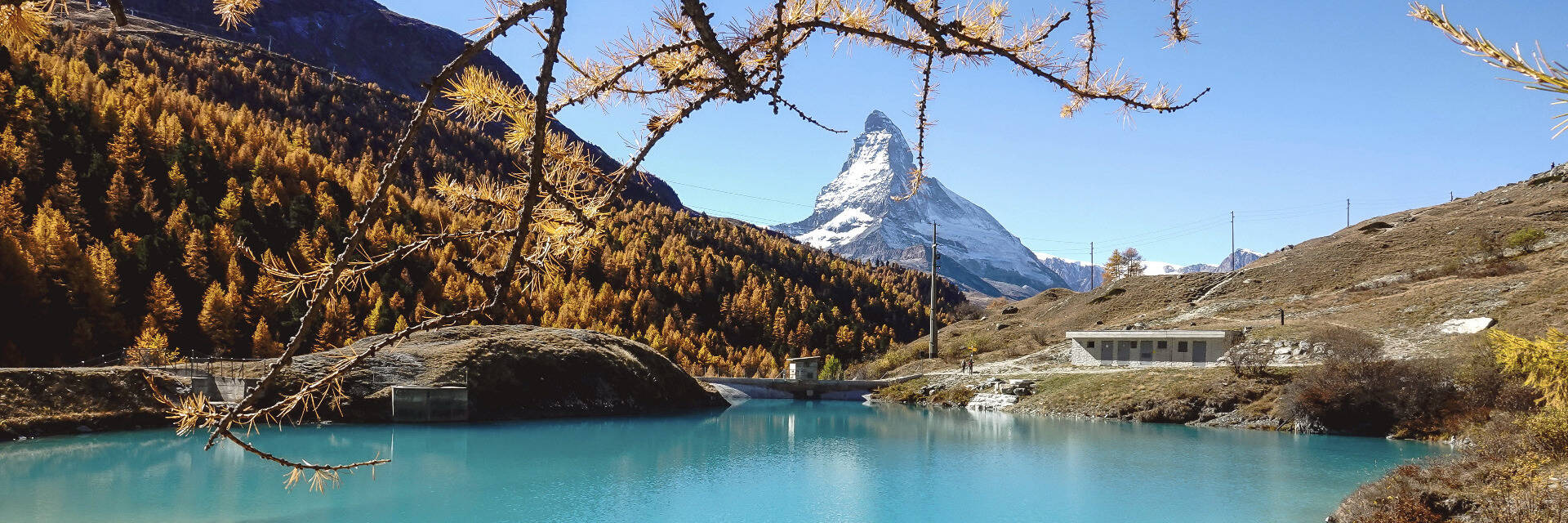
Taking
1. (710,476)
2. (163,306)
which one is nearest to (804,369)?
(710,476)

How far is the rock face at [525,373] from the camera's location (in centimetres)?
3459

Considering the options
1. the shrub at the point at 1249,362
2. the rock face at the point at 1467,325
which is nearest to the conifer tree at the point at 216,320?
the shrub at the point at 1249,362

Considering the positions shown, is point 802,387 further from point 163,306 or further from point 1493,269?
point 163,306

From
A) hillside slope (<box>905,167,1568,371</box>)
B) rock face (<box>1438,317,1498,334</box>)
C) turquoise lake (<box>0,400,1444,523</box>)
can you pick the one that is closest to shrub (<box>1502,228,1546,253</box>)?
hillside slope (<box>905,167,1568,371</box>)

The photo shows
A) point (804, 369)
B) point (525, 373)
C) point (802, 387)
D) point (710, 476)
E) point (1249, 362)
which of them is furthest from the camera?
point (804, 369)

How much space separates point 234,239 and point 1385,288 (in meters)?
65.4

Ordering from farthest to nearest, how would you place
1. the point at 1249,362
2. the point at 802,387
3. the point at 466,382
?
the point at 802,387 < the point at 1249,362 < the point at 466,382

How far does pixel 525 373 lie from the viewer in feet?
128

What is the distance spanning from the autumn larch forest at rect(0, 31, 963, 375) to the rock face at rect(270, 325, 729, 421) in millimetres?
3243

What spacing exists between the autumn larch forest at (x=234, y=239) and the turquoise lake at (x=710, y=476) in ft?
29.2

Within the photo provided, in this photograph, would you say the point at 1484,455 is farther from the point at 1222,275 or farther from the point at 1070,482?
the point at 1222,275

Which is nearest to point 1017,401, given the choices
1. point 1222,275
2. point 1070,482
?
point 1070,482

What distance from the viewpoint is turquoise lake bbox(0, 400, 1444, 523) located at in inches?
667

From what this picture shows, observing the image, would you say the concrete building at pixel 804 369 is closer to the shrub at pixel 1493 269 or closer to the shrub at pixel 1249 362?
the shrub at pixel 1249 362
